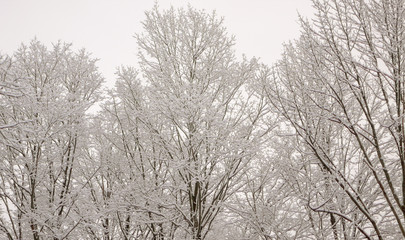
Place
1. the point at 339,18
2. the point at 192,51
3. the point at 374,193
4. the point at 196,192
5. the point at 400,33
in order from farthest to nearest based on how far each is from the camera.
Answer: the point at 192,51 < the point at 196,192 < the point at 374,193 < the point at 339,18 < the point at 400,33

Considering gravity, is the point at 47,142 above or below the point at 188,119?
below

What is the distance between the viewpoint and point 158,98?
5.98 meters

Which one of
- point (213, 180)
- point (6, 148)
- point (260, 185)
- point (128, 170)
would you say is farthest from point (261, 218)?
point (6, 148)

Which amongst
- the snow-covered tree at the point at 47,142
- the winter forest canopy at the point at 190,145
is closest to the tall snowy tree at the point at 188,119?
the winter forest canopy at the point at 190,145

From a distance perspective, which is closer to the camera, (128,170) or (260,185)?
(260,185)

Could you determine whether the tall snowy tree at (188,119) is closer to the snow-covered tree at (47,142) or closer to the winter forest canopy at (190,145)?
the winter forest canopy at (190,145)

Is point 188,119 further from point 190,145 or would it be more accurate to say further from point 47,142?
point 47,142

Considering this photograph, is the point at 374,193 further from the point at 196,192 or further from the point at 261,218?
the point at 196,192

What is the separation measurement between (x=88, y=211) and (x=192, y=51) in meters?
3.91

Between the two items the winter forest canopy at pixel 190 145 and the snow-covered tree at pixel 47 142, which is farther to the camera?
the snow-covered tree at pixel 47 142

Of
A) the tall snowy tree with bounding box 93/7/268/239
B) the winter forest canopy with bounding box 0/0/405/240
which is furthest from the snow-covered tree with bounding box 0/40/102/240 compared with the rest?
the tall snowy tree with bounding box 93/7/268/239

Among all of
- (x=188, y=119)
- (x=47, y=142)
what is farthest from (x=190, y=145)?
(x=47, y=142)

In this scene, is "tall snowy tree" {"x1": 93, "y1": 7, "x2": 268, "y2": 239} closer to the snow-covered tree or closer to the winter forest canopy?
the winter forest canopy

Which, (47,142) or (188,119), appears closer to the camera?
(188,119)
